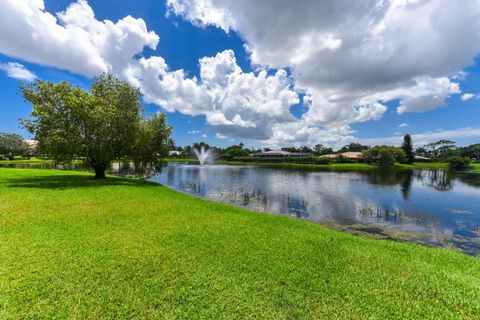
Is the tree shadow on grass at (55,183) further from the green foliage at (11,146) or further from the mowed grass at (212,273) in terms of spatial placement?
the green foliage at (11,146)

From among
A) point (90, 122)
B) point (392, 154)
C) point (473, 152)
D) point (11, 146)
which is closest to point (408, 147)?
point (392, 154)

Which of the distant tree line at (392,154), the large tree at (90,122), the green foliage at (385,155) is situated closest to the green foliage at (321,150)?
the distant tree line at (392,154)

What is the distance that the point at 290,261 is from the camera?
6688mm

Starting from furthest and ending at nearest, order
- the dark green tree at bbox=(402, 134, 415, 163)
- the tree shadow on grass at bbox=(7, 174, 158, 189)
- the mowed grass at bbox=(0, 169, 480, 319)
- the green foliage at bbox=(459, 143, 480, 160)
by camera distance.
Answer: the green foliage at bbox=(459, 143, 480, 160) → the dark green tree at bbox=(402, 134, 415, 163) → the tree shadow on grass at bbox=(7, 174, 158, 189) → the mowed grass at bbox=(0, 169, 480, 319)

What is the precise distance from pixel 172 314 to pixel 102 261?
2.97 metres

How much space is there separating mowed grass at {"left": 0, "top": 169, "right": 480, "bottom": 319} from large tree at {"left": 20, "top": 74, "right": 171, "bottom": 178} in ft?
38.5

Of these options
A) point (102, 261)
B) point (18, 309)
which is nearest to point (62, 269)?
point (102, 261)

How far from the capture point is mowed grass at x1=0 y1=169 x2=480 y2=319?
4.55 m

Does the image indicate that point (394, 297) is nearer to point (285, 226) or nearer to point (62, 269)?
point (285, 226)

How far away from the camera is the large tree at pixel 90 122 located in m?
19.3

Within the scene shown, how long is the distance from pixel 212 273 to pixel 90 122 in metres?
20.0

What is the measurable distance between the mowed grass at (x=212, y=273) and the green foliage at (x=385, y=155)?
90.5 metres

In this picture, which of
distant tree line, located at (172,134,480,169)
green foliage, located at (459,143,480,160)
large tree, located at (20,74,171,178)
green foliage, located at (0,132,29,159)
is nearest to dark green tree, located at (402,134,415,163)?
distant tree line, located at (172,134,480,169)

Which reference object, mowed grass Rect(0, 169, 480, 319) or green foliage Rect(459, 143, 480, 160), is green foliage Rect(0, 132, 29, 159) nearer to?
mowed grass Rect(0, 169, 480, 319)
